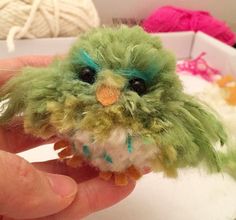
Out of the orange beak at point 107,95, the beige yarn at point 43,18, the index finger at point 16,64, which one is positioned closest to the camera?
the orange beak at point 107,95

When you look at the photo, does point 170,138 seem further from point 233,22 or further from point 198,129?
point 233,22

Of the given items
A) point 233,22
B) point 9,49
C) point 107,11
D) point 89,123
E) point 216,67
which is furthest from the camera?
point 233,22

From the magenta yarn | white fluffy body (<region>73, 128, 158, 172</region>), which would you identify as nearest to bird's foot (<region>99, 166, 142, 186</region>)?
white fluffy body (<region>73, 128, 158, 172</region>)

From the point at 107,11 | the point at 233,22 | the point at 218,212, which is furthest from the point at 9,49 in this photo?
the point at 233,22

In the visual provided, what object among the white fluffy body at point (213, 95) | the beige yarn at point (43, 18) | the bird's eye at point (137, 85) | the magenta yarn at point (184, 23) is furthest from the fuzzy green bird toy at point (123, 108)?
the magenta yarn at point (184, 23)

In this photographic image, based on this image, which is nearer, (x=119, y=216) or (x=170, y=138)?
(x=170, y=138)

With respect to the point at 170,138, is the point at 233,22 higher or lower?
lower

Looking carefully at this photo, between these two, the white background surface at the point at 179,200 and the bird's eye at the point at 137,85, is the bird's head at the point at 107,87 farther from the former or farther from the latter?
the white background surface at the point at 179,200

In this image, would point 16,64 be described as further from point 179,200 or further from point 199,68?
point 199,68
